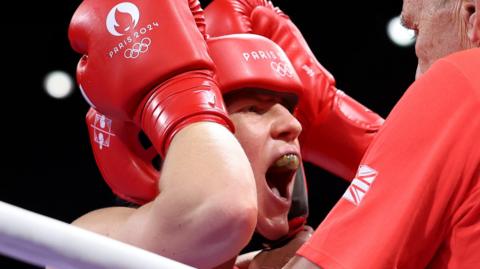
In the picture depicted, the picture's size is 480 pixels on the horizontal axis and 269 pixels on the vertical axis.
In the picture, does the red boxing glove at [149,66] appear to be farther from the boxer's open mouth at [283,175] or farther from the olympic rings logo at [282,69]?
the boxer's open mouth at [283,175]

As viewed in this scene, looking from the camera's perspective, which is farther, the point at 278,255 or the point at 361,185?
the point at 278,255

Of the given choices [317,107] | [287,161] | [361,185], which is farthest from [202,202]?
[317,107]

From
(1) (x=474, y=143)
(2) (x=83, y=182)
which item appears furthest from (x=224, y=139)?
(2) (x=83, y=182)

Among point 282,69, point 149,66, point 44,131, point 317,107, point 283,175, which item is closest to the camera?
point 149,66

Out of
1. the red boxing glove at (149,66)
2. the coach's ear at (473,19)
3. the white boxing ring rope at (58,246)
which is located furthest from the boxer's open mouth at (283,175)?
the white boxing ring rope at (58,246)

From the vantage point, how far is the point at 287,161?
160cm

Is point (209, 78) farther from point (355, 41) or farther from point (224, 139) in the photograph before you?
point (355, 41)

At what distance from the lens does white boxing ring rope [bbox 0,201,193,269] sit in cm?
71

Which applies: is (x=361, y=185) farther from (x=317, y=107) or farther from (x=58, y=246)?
(x=317, y=107)

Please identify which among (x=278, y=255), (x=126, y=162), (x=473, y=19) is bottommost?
(x=278, y=255)

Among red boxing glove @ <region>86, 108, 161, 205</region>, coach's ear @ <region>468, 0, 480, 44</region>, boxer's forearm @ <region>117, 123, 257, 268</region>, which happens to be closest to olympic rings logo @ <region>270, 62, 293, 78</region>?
red boxing glove @ <region>86, 108, 161, 205</region>

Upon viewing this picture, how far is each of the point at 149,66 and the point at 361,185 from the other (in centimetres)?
45

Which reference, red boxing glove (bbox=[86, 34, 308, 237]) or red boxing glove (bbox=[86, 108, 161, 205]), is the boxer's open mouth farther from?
red boxing glove (bbox=[86, 108, 161, 205])

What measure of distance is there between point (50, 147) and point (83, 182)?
0.18m
